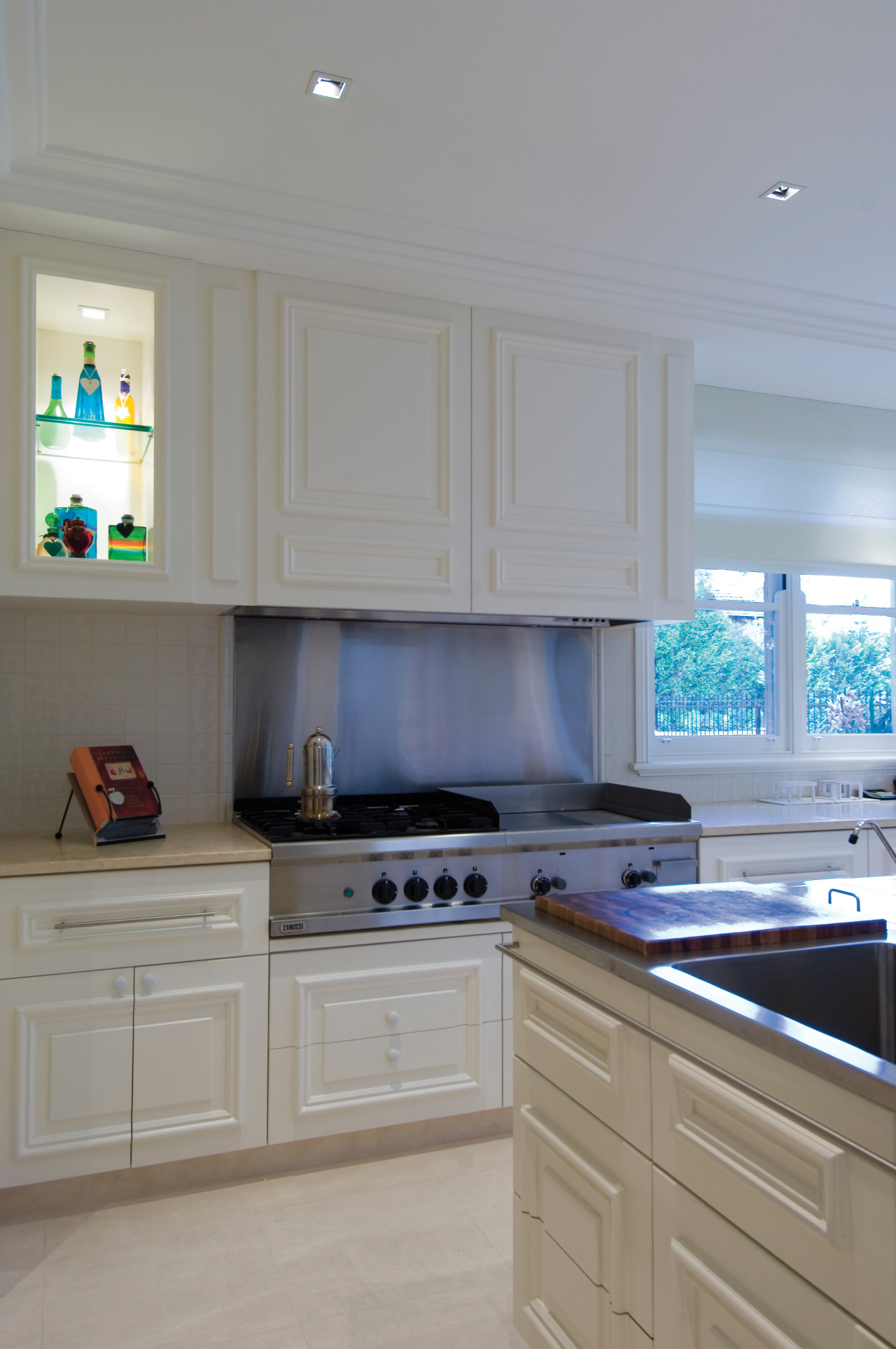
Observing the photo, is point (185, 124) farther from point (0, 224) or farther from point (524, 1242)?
point (524, 1242)

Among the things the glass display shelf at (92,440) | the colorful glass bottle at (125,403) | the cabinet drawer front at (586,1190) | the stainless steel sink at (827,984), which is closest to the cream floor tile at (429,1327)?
the cabinet drawer front at (586,1190)

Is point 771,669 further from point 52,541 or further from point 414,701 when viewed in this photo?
point 52,541

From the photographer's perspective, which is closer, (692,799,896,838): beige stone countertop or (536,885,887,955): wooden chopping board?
(536,885,887,955): wooden chopping board

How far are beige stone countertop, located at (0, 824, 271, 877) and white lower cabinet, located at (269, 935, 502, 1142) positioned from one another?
1.05ft

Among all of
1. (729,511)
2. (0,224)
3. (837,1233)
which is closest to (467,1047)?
(837,1233)

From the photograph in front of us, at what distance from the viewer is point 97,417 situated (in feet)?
8.75

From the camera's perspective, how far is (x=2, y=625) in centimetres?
284

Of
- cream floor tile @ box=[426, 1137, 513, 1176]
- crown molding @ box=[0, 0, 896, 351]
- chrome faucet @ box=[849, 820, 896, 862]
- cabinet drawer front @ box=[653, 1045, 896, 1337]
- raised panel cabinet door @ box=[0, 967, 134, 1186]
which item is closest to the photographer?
cabinet drawer front @ box=[653, 1045, 896, 1337]

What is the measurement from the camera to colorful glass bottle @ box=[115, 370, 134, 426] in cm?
269

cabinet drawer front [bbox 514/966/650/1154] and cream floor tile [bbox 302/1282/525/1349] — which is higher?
cabinet drawer front [bbox 514/966/650/1154]

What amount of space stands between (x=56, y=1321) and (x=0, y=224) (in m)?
2.59

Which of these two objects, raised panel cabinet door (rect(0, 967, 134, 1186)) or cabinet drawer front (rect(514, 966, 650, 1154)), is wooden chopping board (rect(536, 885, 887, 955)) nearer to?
cabinet drawer front (rect(514, 966, 650, 1154))

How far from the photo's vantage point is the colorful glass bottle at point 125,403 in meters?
2.69

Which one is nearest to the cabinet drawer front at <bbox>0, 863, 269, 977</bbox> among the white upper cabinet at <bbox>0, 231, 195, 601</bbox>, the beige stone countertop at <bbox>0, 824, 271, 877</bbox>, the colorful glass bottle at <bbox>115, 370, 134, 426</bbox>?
the beige stone countertop at <bbox>0, 824, 271, 877</bbox>
